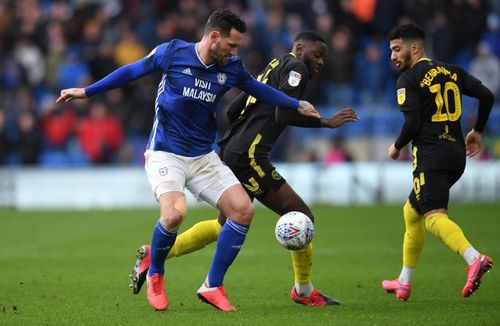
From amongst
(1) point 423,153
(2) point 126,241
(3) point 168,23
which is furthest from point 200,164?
(3) point 168,23

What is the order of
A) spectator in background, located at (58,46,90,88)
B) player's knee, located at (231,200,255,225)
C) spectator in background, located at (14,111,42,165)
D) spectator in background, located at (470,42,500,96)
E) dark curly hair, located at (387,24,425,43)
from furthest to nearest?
spectator in background, located at (58,46,90,88) < spectator in background, located at (14,111,42,165) < spectator in background, located at (470,42,500,96) < dark curly hair, located at (387,24,425,43) < player's knee, located at (231,200,255,225)

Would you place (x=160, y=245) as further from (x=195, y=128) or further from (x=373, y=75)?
(x=373, y=75)

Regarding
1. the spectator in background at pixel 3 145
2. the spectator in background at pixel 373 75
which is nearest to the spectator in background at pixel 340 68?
the spectator in background at pixel 373 75

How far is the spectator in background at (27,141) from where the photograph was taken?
2145 centimetres

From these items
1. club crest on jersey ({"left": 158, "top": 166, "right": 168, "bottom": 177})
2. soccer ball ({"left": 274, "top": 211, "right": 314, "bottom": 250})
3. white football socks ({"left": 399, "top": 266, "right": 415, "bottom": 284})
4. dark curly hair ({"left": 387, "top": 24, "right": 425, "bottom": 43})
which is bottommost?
white football socks ({"left": 399, "top": 266, "right": 415, "bottom": 284})

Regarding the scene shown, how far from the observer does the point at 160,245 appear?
324 inches

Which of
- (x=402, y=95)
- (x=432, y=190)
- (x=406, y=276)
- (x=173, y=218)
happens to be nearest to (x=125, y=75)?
(x=173, y=218)

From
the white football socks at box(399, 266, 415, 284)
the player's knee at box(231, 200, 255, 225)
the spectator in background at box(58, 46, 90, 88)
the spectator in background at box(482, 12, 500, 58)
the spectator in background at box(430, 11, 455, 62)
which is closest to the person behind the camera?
the player's knee at box(231, 200, 255, 225)

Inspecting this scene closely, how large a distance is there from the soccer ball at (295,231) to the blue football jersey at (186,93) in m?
0.93

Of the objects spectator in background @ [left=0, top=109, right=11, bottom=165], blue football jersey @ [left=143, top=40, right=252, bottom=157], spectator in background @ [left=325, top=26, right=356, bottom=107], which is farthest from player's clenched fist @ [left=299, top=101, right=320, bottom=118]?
spectator in background @ [left=0, top=109, right=11, bottom=165]

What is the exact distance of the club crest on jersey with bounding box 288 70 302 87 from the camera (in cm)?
864

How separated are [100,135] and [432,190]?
13.6m

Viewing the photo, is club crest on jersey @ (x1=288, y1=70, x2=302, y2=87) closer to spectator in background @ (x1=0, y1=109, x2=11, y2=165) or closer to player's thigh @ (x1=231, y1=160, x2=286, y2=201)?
player's thigh @ (x1=231, y1=160, x2=286, y2=201)

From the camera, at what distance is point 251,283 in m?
10.2
